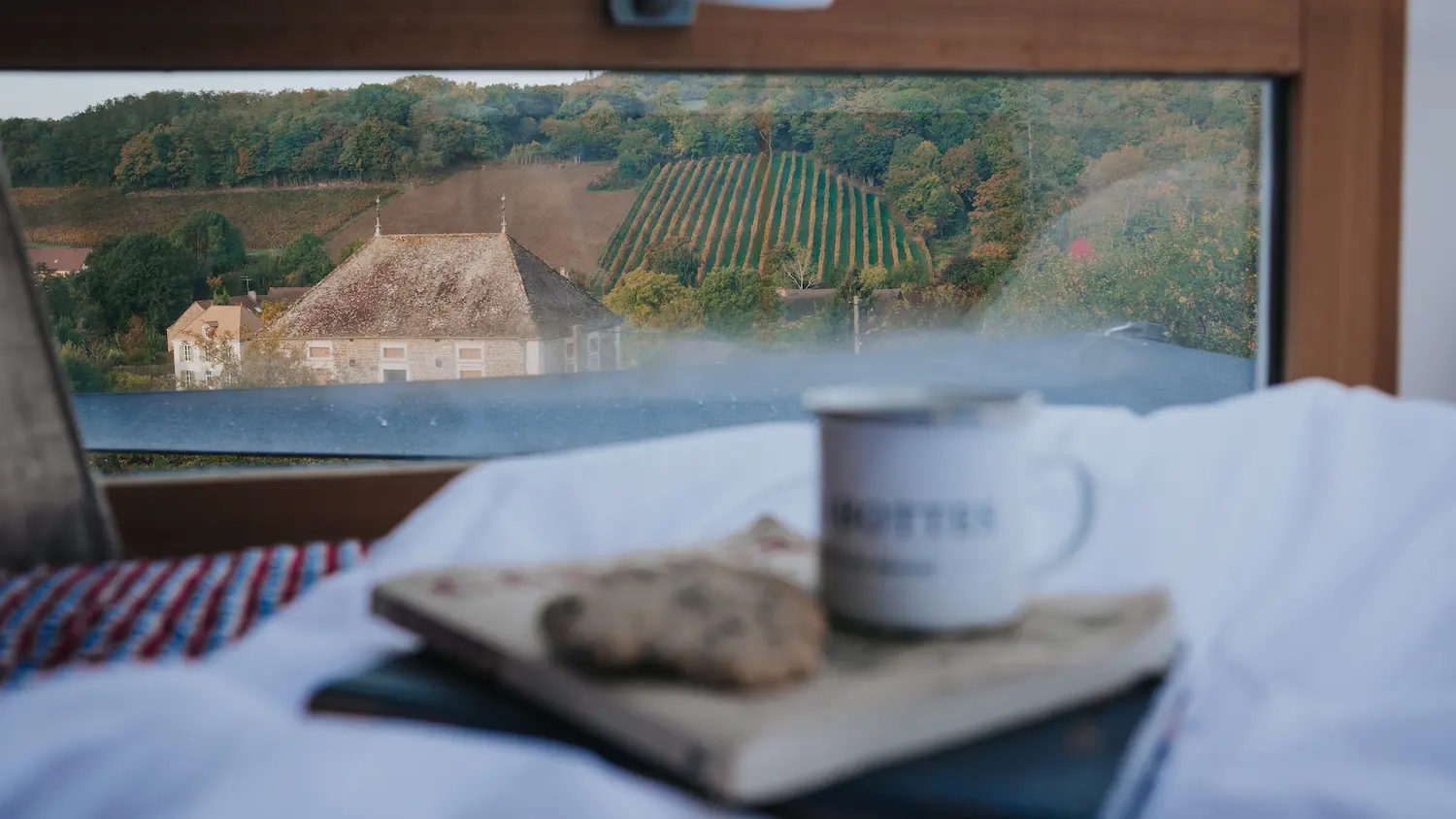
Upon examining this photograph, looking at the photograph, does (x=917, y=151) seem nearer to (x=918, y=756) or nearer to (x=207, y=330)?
(x=207, y=330)

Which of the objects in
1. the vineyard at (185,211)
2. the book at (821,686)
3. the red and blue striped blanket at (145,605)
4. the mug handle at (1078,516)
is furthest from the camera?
the vineyard at (185,211)

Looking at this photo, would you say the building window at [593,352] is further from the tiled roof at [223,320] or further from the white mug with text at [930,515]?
the white mug with text at [930,515]

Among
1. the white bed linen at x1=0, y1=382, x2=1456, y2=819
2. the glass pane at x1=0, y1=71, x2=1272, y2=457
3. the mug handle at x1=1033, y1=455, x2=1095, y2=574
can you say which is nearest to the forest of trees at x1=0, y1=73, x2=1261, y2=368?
the glass pane at x1=0, y1=71, x2=1272, y2=457

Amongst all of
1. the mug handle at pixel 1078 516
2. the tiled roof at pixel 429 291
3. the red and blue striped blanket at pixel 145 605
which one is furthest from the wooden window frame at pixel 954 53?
the mug handle at pixel 1078 516

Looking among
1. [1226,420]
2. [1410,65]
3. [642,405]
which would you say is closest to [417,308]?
[642,405]

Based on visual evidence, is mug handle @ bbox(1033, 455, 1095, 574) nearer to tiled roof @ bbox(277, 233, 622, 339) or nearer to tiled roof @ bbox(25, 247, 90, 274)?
tiled roof @ bbox(277, 233, 622, 339)

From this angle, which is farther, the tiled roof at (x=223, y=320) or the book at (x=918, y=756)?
the tiled roof at (x=223, y=320)

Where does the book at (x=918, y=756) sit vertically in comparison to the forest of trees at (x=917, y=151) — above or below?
below

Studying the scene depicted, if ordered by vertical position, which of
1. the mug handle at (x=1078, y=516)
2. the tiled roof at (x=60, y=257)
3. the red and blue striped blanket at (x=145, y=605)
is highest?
the tiled roof at (x=60, y=257)
